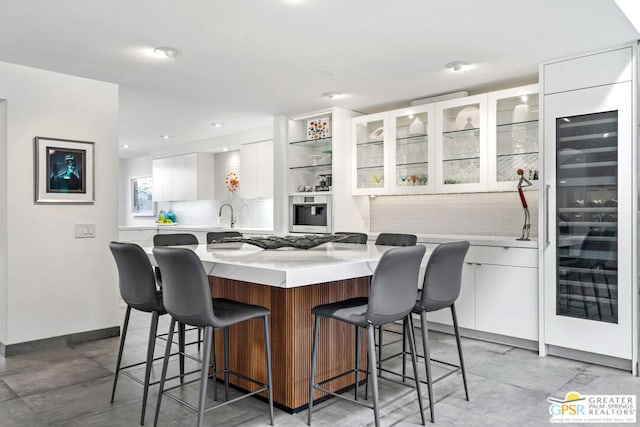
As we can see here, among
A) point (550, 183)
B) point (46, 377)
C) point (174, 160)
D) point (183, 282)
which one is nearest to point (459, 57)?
point (550, 183)

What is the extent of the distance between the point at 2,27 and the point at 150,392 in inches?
99.9

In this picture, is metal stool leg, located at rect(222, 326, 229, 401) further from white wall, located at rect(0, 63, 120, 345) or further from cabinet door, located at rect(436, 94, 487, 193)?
cabinet door, located at rect(436, 94, 487, 193)

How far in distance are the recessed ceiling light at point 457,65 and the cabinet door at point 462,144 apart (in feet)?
1.75

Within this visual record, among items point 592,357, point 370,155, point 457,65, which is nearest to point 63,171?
point 370,155

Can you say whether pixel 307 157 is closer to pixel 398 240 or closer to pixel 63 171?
pixel 398 240

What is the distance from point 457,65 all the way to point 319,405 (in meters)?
2.81

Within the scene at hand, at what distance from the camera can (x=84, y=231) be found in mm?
4219

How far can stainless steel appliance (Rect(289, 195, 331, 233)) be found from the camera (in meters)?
5.40

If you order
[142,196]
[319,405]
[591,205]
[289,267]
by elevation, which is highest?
[142,196]

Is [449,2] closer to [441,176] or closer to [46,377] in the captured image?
[441,176]

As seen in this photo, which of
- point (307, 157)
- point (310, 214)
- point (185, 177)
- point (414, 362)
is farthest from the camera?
point (185, 177)

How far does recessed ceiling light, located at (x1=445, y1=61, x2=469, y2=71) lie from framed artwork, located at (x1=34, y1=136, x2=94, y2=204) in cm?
321

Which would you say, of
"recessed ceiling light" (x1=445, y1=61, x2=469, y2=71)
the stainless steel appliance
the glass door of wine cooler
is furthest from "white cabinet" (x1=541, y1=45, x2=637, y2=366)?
the stainless steel appliance

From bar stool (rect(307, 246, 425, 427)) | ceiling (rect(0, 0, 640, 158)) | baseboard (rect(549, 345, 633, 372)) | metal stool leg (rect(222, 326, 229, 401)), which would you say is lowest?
baseboard (rect(549, 345, 633, 372))
